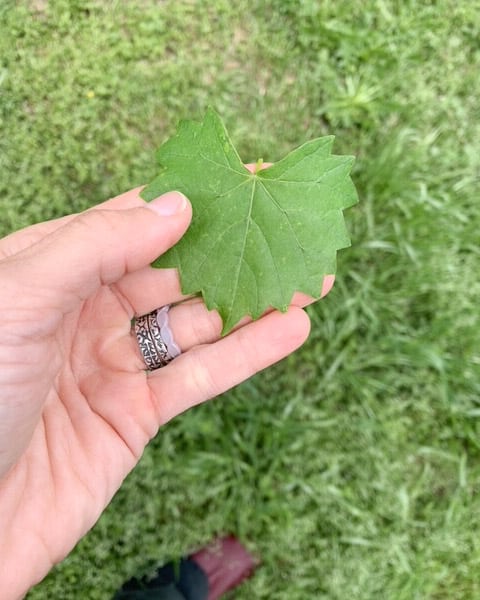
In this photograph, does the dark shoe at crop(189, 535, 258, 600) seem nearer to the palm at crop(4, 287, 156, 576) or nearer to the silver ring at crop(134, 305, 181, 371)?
the palm at crop(4, 287, 156, 576)

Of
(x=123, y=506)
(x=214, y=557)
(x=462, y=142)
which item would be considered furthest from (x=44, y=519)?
(x=462, y=142)

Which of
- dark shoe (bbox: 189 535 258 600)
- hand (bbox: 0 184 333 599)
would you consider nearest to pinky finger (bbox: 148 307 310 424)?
hand (bbox: 0 184 333 599)

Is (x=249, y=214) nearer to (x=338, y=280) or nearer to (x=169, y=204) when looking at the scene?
(x=169, y=204)

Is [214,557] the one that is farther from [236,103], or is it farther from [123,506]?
[236,103]

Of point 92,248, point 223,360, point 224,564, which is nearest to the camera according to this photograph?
point 92,248

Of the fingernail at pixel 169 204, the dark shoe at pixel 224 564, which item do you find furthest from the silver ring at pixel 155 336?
the dark shoe at pixel 224 564

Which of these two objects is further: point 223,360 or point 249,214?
point 223,360

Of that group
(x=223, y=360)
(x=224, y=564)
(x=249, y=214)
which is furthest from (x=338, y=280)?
(x=224, y=564)

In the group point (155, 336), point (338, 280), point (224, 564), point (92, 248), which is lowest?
point (224, 564)

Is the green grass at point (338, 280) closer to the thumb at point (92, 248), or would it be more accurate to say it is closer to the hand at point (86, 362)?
the hand at point (86, 362)
